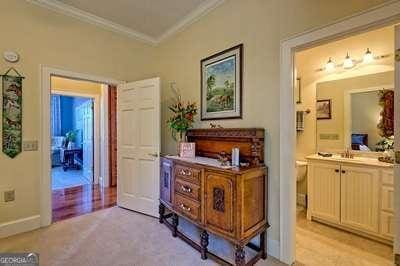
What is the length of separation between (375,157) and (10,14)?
16.0 feet

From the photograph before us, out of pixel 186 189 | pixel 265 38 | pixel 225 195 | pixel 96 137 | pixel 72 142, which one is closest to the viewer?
pixel 225 195

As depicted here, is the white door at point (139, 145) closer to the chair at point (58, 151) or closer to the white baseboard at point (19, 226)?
the white baseboard at point (19, 226)

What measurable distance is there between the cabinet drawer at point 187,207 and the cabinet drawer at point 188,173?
229 mm

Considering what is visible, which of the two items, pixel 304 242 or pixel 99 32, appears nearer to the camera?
pixel 304 242

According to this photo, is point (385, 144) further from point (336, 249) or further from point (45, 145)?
point (45, 145)

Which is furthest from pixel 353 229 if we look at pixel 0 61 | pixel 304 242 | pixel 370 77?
pixel 0 61

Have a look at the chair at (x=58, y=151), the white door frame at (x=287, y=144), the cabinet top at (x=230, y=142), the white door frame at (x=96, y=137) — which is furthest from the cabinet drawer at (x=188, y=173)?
the chair at (x=58, y=151)

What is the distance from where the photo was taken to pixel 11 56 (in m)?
2.65

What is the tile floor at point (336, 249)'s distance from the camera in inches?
83.5

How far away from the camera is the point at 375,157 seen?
286 cm

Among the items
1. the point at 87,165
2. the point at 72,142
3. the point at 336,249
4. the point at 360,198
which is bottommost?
the point at 336,249

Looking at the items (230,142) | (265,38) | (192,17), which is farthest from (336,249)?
(192,17)

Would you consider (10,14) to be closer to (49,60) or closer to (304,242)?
(49,60)

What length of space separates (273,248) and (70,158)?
23.9ft
